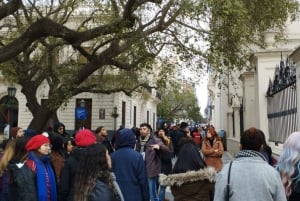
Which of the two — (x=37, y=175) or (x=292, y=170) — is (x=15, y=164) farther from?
(x=292, y=170)

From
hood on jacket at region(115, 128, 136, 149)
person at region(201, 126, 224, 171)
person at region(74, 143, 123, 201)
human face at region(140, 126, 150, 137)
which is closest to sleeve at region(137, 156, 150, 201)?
hood on jacket at region(115, 128, 136, 149)

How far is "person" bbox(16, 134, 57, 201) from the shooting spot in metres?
4.42

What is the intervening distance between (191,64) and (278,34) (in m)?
3.12

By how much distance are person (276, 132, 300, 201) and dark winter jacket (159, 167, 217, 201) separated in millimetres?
2071

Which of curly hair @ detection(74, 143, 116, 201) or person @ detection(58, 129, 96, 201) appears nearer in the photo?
curly hair @ detection(74, 143, 116, 201)

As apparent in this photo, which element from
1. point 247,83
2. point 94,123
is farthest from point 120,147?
point 94,123

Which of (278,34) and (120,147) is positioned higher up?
(278,34)

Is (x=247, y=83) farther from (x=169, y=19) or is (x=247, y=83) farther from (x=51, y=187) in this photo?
(x=51, y=187)

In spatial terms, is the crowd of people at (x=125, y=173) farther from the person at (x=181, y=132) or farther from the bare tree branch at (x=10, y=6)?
the bare tree branch at (x=10, y=6)

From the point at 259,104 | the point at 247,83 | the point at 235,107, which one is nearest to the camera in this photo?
the point at 259,104

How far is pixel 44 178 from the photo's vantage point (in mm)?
4609

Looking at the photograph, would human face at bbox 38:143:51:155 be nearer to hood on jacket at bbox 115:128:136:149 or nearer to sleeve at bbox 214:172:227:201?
hood on jacket at bbox 115:128:136:149

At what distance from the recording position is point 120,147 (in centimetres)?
581

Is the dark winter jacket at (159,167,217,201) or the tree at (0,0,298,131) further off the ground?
the tree at (0,0,298,131)
